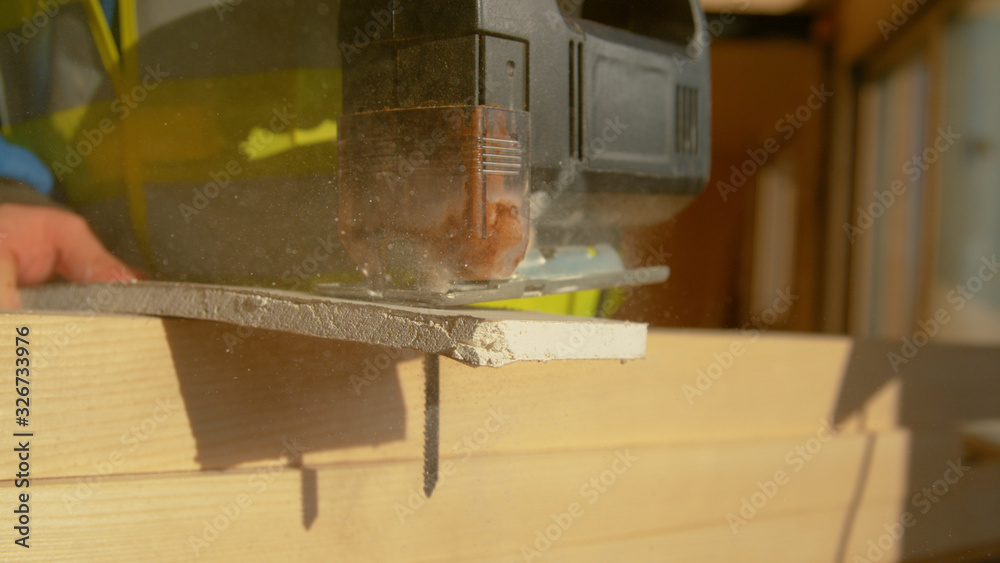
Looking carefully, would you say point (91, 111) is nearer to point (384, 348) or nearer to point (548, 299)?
point (384, 348)

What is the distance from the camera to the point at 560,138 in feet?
2.29

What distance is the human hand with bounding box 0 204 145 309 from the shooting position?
73 cm

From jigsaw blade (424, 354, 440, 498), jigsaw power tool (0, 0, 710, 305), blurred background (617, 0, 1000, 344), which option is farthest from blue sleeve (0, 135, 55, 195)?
blurred background (617, 0, 1000, 344)

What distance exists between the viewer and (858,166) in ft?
7.95

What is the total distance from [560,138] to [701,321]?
54cm

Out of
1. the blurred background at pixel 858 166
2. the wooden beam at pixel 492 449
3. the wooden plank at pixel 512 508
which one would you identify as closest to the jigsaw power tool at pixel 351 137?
the wooden beam at pixel 492 449

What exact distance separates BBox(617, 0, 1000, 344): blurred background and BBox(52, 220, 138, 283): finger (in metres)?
1.03

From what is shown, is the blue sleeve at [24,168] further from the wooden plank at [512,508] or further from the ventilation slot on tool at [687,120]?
the ventilation slot on tool at [687,120]

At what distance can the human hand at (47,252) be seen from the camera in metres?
0.73

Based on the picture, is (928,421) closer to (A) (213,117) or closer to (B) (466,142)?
(B) (466,142)

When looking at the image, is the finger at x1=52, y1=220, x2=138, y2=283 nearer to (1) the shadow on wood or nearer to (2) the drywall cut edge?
(2) the drywall cut edge

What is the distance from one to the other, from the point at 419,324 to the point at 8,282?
1.71 feet

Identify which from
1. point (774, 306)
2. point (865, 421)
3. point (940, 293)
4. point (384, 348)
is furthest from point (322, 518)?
point (774, 306)

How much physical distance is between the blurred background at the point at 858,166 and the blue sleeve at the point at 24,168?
1.10m
